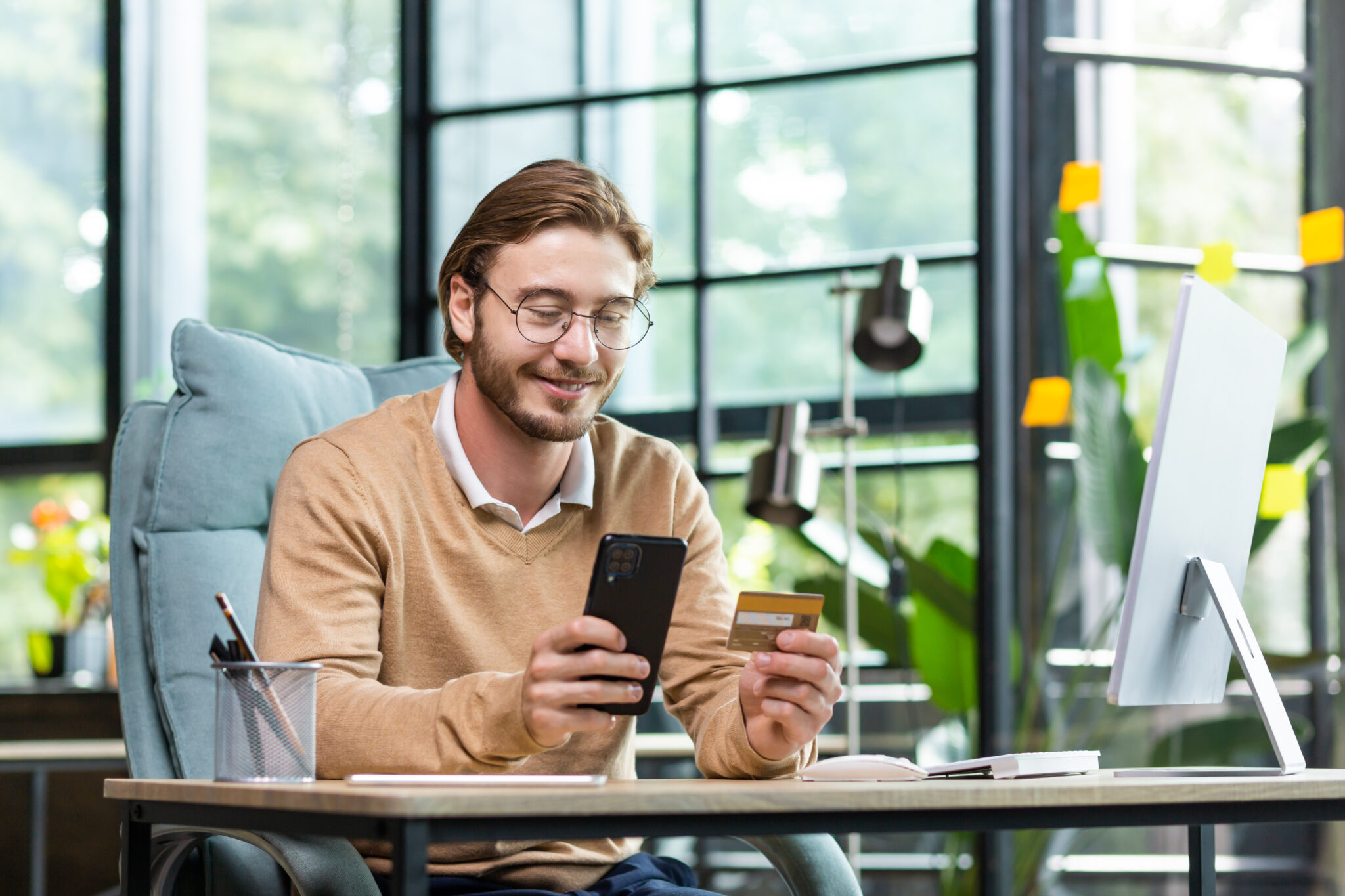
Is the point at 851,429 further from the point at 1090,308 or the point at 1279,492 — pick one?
the point at 1279,492

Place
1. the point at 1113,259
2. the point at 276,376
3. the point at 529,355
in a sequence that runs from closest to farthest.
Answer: the point at 529,355
the point at 276,376
the point at 1113,259

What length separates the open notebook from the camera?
4.03 ft

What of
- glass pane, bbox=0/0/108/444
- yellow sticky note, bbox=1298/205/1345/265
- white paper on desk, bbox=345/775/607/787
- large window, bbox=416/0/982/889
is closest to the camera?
white paper on desk, bbox=345/775/607/787

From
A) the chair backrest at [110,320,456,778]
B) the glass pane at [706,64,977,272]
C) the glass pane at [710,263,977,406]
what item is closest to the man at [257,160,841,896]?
the chair backrest at [110,320,456,778]

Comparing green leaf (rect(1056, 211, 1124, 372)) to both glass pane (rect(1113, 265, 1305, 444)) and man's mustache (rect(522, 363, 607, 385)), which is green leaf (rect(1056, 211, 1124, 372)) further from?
man's mustache (rect(522, 363, 607, 385))

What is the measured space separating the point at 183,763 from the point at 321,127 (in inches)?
118

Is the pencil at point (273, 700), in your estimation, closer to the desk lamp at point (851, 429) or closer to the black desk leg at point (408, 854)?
the black desk leg at point (408, 854)

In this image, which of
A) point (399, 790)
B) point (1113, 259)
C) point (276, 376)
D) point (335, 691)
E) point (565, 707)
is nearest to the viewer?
point (399, 790)

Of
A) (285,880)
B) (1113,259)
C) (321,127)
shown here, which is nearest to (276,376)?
(285,880)

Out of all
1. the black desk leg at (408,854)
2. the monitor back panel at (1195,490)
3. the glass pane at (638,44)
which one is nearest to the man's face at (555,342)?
the monitor back panel at (1195,490)

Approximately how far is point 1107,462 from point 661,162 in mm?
1516

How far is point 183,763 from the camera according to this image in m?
1.57

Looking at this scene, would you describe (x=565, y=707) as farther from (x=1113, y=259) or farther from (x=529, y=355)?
(x=1113, y=259)

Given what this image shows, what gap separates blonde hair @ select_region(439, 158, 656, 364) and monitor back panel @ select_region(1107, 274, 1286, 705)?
1.99ft
